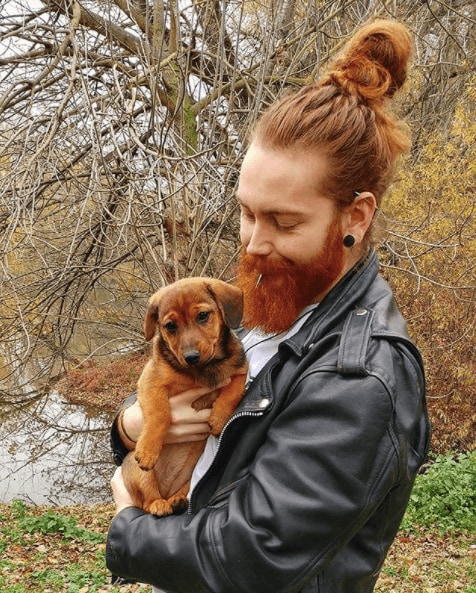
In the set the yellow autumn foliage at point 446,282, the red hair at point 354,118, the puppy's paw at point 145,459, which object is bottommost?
the yellow autumn foliage at point 446,282

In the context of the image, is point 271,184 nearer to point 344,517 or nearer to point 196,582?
point 344,517

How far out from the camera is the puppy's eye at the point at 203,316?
2.52 m

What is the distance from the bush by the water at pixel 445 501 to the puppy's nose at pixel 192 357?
6.39 metres

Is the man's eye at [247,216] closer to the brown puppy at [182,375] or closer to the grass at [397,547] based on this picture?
the brown puppy at [182,375]

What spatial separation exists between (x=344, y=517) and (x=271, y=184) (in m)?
0.95

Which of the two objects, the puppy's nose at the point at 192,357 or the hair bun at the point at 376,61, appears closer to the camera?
the hair bun at the point at 376,61

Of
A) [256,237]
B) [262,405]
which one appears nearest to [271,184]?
[256,237]

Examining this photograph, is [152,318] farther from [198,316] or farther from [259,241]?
[259,241]

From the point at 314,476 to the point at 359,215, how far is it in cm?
86

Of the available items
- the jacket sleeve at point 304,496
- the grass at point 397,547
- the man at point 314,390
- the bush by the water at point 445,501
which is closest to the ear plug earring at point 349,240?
the man at point 314,390

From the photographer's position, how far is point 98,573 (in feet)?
23.2

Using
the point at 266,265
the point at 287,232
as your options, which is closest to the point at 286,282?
the point at 266,265

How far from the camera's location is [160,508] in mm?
2225

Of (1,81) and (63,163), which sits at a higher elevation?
(1,81)
